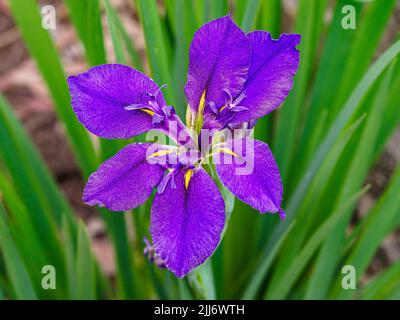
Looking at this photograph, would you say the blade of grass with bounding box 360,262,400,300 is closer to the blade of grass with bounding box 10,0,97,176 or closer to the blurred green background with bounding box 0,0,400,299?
the blurred green background with bounding box 0,0,400,299

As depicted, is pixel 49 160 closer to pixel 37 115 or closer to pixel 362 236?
pixel 37 115

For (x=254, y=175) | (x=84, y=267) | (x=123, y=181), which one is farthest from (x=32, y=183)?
(x=254, y=175)

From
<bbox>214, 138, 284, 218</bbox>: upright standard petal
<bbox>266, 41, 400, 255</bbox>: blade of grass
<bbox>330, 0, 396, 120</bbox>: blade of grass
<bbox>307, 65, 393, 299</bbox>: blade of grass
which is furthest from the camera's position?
<bbox>330, 0, 396, 120</bbox>: blade of grass

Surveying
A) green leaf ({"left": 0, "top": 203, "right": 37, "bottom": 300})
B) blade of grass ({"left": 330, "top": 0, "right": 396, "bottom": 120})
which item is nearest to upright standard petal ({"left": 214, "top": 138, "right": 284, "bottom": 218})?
green leaf ({"left": 0, "top": 203, "right": 37, "bottom": 300})

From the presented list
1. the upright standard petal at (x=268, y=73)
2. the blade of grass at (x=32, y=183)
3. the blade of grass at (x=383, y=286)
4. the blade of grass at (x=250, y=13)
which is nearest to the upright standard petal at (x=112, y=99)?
the upright standard petal at (x=268, y=73)

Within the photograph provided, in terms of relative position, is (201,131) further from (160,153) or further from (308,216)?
(308,216)

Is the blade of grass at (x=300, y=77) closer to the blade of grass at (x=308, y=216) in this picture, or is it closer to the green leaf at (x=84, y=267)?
the blade of grass at (x=308, y=216)
